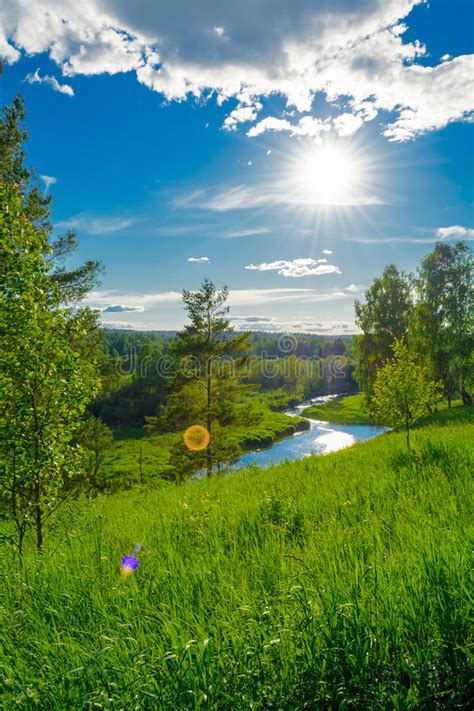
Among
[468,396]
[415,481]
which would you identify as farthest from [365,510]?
[468,396]

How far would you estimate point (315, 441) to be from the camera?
61438 millimetres

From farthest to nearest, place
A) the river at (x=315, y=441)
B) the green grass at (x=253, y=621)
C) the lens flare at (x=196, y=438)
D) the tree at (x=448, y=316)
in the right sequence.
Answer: the river at (x=315, y=441) < the tree at (x=448, y=316) < the lens flare at (x=196, y=438) < the green grass at (x=253, y=621)

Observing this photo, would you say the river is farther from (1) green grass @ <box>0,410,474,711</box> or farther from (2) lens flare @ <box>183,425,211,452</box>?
(1) green grass @ <box>0,410,474,711</box>

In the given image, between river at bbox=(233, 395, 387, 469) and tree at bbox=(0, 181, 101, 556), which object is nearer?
tree at bbox=(0, 181, 101, 556)

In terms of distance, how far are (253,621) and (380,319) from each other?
41.7 meters

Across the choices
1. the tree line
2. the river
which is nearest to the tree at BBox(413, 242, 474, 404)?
the tree line

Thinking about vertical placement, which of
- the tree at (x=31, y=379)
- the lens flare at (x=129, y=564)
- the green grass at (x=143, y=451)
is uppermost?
the tree at (x=31, y=379)

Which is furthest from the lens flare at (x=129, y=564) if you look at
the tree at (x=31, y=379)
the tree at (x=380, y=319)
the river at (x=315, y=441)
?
the river at (x=315, y=441)

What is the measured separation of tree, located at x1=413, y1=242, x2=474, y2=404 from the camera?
37.0 m

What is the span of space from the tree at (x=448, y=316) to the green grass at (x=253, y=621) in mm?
35958

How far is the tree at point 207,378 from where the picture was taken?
80.7ft

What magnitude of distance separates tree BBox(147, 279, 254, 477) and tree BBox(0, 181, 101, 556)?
1803cm

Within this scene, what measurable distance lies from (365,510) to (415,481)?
6.67ft

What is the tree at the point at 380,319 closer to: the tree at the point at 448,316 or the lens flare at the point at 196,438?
the tree at the point at 448,316
